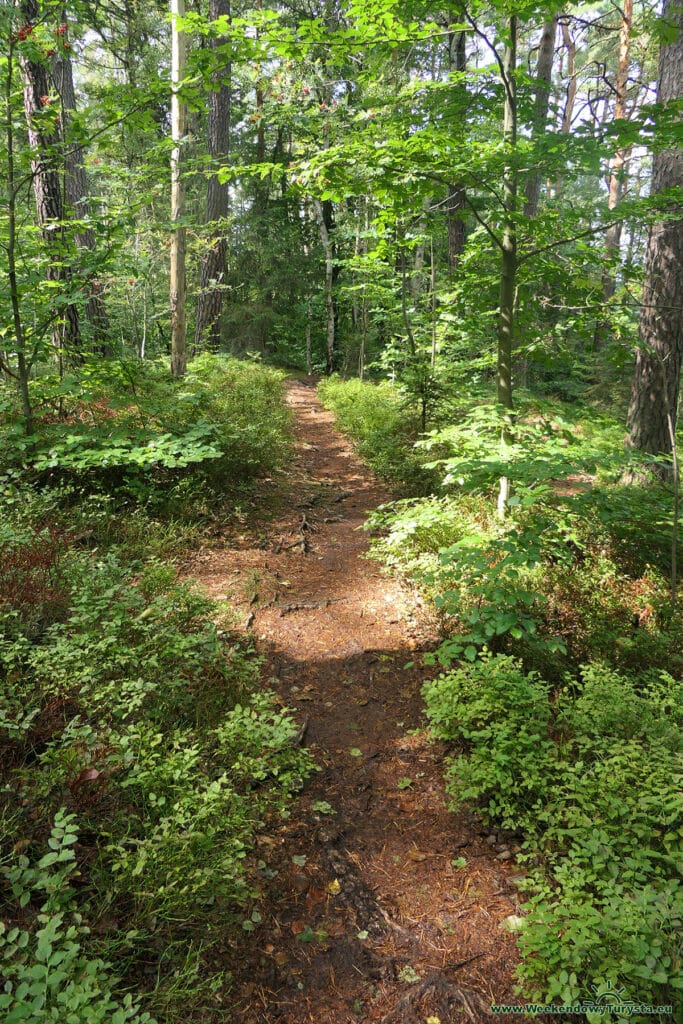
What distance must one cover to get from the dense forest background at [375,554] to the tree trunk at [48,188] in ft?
0.23

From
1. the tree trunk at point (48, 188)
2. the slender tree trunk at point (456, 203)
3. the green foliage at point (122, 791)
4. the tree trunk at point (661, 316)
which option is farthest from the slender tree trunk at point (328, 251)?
the green foliage at point (122, 791)

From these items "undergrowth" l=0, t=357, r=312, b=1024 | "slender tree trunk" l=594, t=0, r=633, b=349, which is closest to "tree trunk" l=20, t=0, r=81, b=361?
"undergrowth" l=0, t=357, r=312, b=1024

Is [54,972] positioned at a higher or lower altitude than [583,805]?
higher

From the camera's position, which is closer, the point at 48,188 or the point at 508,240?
the point at 508,240

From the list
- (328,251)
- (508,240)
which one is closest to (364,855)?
(508,240)

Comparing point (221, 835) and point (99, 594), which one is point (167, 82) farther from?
point (221, 835)

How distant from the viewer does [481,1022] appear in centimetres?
224

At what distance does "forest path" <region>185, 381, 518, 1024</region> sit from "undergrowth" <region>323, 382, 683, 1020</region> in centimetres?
25

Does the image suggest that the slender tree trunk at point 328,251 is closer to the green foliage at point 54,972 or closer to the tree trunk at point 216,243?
the tree trunk at point 216,243

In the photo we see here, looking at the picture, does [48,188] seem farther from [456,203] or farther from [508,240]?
[456,203]

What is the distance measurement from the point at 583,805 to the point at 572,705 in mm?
999

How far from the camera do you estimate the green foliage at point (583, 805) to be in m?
2.11

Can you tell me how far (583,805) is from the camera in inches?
110

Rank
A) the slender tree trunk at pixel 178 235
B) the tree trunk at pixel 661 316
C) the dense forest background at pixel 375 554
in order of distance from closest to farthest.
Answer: the dense forest background at pixel 375 554 < the tree trunk at pixel 661 316 < the slender tree trunk at pixel 178 235
